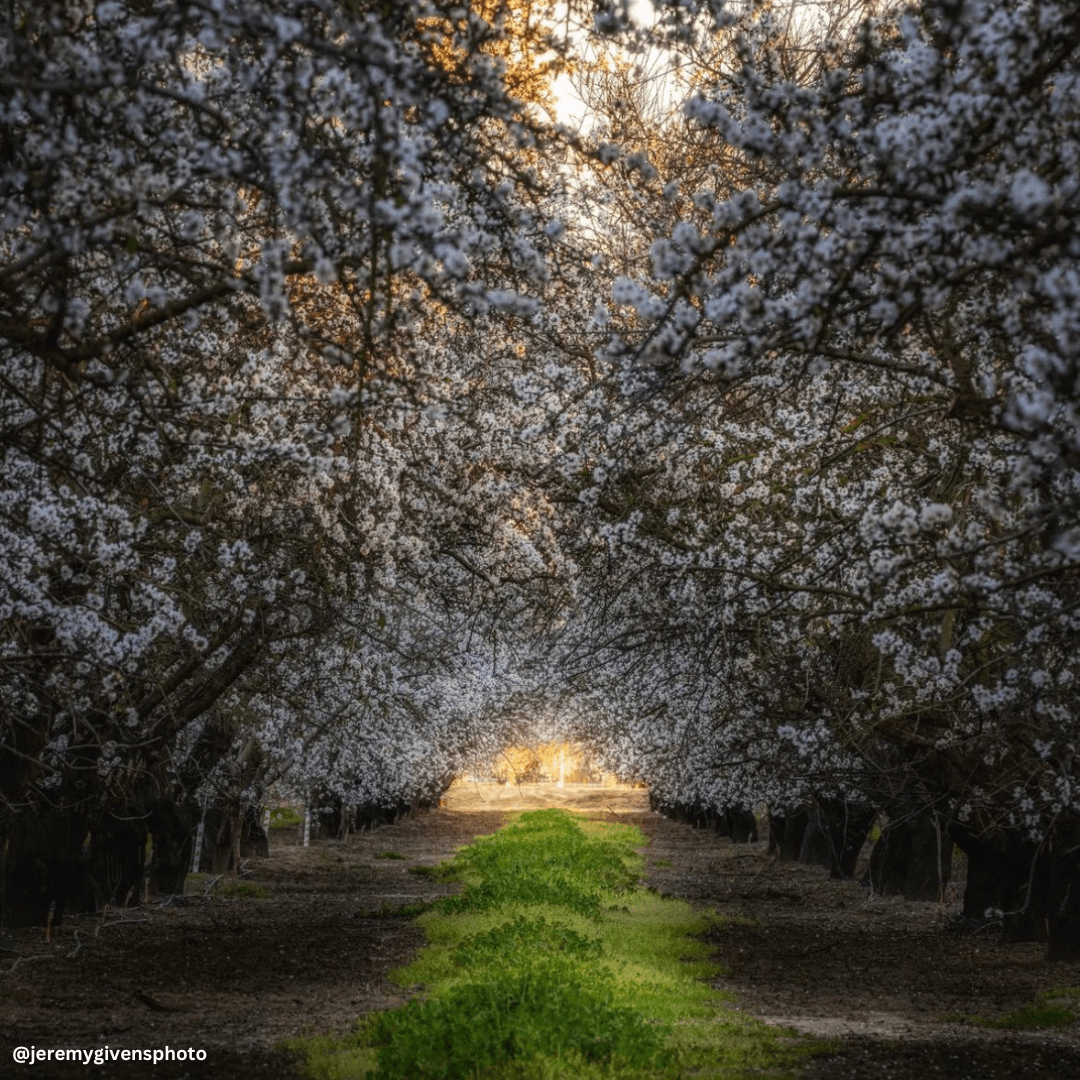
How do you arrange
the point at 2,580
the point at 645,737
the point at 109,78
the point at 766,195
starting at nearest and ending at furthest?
the point at 109,78 → the point at 2,580 → the point at 766,195 → the point at 645,737

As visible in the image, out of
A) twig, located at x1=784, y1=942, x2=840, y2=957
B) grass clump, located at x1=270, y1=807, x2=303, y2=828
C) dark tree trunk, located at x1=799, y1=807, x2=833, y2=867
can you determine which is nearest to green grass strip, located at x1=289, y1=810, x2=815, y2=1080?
twig, located at x1=784, y1=942, x2=840, y2=957

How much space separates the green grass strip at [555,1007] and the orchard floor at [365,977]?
48cm

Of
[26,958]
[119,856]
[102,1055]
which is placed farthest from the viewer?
[119,856]

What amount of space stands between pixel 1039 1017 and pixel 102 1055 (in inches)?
331

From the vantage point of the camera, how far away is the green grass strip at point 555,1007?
852 centimetres

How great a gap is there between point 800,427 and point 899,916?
1411 cm

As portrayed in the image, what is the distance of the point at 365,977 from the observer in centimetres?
1427

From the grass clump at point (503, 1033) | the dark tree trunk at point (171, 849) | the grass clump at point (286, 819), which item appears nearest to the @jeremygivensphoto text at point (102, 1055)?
the grass clump at point (503, 1033)

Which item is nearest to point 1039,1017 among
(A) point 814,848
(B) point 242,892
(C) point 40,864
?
(C) point 40,864

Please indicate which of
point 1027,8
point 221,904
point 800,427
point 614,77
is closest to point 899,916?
point 221,904

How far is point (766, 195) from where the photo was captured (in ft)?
42.4

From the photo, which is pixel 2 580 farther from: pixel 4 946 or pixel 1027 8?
pixel 4 946

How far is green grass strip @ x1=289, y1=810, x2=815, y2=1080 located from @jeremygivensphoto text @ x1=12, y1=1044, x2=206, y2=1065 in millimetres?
865

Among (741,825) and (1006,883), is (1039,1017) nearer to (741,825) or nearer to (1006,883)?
(1006,883)
